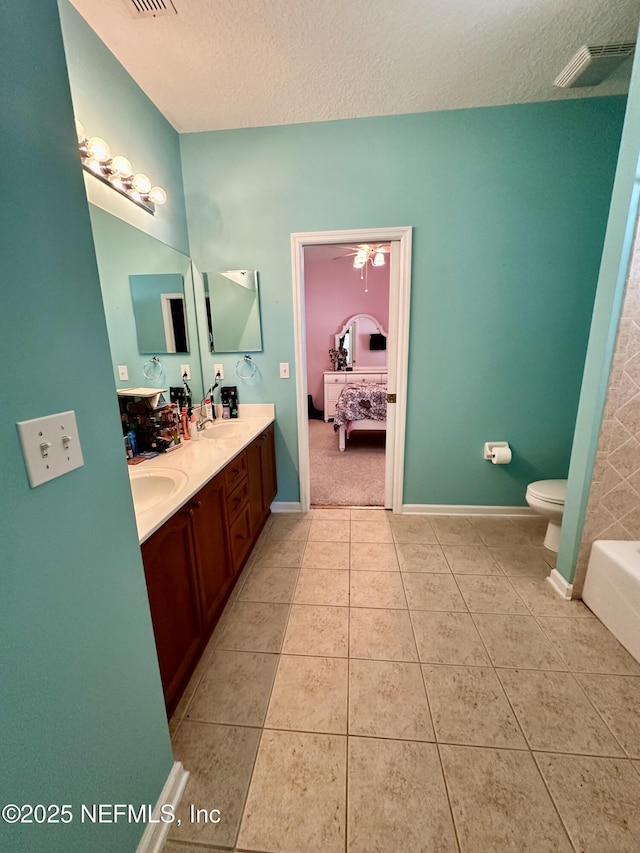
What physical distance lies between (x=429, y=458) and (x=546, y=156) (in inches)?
83.0

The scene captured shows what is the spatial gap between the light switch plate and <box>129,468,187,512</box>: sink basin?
759mm

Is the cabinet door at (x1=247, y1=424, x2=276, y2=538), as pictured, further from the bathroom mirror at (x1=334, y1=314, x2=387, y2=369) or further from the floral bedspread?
the bathroom mirror at (x1=334, y1=314, x2=387, y2=369)

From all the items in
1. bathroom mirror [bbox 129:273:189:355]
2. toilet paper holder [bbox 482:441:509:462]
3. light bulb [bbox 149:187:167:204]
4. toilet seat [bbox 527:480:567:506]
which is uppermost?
light bulb [bbox 149:187:167:204]

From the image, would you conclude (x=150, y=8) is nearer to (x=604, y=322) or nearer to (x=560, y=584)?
(x=604, y=322)

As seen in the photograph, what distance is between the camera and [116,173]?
62.0 inches

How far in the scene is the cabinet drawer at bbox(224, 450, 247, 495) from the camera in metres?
1.64

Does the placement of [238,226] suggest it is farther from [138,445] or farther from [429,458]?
[429,458]

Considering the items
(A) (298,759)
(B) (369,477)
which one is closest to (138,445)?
(A) (298,759)

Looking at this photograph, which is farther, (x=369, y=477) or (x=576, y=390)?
(x=369, y=477)

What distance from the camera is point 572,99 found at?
1956mm

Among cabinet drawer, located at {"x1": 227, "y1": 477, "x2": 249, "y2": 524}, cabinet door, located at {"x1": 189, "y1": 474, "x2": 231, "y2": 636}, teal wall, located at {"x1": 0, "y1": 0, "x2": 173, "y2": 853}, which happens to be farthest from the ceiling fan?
teal wall, located at {"x1": 0, "y1": 0, "x2": 173, "y2": 853}

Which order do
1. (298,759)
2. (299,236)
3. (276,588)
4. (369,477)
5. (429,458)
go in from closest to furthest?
(298,759)
(276,588)
(299,236)
(429,458)
(369,477)

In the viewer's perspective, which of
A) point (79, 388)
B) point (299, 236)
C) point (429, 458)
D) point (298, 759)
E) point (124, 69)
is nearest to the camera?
point (79, 388)

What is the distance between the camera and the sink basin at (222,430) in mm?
2262
